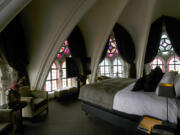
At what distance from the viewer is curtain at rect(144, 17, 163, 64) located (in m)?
6.05

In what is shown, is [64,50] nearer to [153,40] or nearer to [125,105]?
[125,105]

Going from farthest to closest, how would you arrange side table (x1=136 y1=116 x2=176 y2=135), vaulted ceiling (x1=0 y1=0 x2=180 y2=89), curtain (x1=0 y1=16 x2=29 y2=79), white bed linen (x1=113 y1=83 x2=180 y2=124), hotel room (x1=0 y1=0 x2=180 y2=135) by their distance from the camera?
vaulted ceiling (x1=0 y1=0 x2=180 y2=89)
curtain (x1=0 y1=16 x2=29 y2=79)
hotel room (x1=0 y1=0 x2=180 y2=135)
white bed linen (x1=113 y1=83 x2=180 y2=124)
side table (x1=136 y1=116 x2=176 y2=135)

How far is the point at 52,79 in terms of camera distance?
5.41 meters

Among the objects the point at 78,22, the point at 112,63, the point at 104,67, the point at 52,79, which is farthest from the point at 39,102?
the point at 112,63

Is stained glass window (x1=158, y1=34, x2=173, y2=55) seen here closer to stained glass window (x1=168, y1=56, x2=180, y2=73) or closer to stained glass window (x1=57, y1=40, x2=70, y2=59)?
stained glass window (x1=168, y1=56, x2=180, y2=73)

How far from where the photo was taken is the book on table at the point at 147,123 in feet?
5.62

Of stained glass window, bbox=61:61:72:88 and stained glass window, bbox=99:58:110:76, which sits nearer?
stained glass window, bbox=61:61:72:88

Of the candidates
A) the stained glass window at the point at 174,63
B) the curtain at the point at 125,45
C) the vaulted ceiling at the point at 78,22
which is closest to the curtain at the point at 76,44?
the vaulted ceiling at the point at 78,22

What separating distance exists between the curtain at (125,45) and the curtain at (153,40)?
2.39 feet

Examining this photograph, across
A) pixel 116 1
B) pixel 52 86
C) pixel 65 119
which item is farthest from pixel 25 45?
pixel 116 1

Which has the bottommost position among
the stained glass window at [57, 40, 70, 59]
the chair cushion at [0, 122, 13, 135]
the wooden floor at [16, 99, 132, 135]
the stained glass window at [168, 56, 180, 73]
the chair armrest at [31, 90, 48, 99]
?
the wooden floor at [16, 99, 132, 135]

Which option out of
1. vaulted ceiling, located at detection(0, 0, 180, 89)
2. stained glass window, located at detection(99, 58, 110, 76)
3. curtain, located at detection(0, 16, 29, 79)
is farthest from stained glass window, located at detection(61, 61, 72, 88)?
stained glass window, located at detection(99, 58, 110, 76)

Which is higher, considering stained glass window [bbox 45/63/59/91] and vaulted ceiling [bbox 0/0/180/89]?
vaulted ceiling [bbox 0/0/180/89]

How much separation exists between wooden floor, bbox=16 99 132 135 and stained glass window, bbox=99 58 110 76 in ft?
11.2
